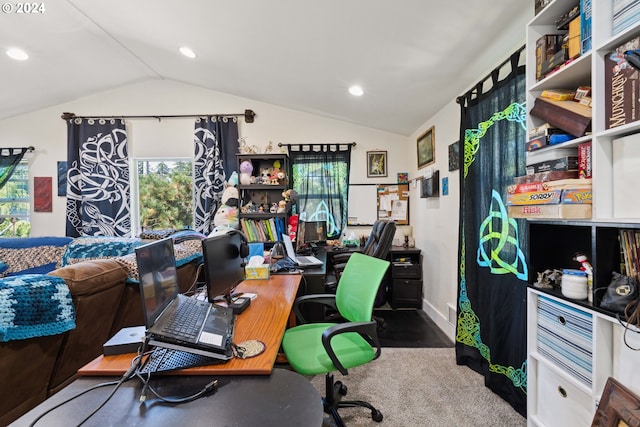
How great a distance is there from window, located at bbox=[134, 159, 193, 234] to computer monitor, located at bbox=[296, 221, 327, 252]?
1.60 meters

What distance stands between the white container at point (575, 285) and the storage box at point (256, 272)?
1682mm

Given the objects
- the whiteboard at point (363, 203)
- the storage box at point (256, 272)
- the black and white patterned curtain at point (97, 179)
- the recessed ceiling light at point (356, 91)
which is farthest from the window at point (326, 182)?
the black and white patterned curtain at point (97, 179)

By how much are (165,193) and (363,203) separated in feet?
9.21

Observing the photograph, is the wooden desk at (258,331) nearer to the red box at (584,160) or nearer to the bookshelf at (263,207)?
the red box at (584,160)

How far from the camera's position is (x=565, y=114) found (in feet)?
3.86

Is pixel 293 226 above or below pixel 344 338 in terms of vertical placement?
above

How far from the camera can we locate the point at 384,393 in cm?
187

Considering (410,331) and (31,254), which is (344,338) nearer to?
(410,331)

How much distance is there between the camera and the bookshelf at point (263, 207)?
11.8 feet

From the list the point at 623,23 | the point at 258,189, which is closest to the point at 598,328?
the point at 623,23

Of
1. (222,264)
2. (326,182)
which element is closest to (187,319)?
(222,264)

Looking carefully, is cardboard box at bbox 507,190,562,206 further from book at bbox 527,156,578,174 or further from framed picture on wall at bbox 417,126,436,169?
framed picture on wall at bbox 417,126,436,169

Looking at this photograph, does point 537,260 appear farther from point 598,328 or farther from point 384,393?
point 384,393

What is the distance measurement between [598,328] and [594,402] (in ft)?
0.93
